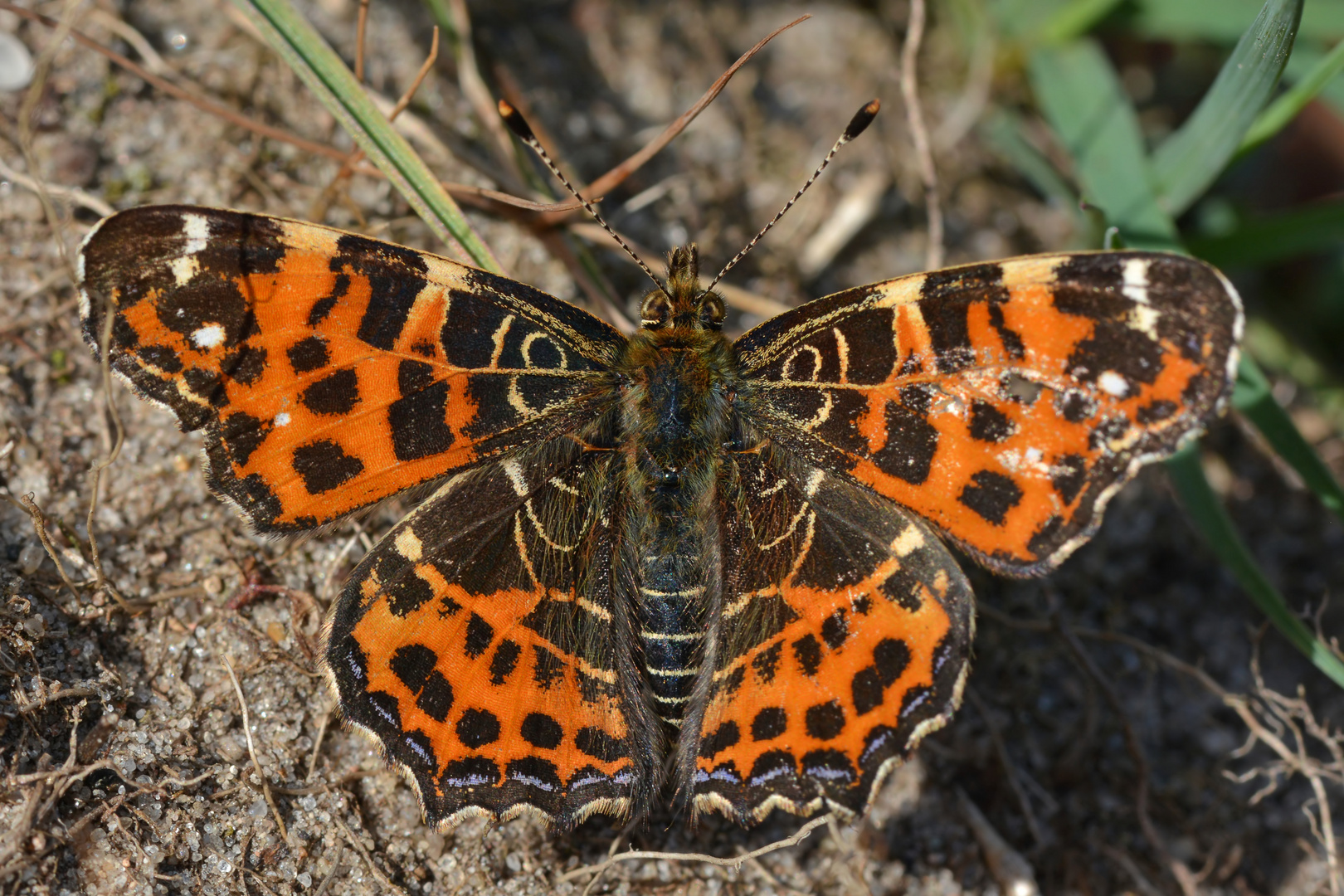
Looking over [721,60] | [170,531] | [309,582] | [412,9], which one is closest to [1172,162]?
[721,60]

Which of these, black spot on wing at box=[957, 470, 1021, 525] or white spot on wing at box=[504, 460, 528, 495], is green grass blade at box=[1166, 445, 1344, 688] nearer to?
black spot on wing at box=[957, 470, 1021, 525]

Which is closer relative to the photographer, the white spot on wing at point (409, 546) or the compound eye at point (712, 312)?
the white spot on wing at point (409, 546)

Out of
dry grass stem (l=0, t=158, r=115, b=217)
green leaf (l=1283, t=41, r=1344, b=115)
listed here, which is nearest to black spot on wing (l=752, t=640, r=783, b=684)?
dry grass stem (l=0, t=158, r=115, b=217)

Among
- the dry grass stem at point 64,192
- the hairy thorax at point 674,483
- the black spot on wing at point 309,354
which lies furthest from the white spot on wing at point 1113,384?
the dry grass stem at point 64,192

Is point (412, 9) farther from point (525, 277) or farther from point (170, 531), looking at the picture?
point (170, 531)

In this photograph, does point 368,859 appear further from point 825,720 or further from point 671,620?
point 825,720

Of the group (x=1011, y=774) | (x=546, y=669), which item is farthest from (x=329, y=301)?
(x=1011, y=774)

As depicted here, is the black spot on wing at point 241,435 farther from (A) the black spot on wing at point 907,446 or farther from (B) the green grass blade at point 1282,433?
(B) the green grass blade at point 1282,433
